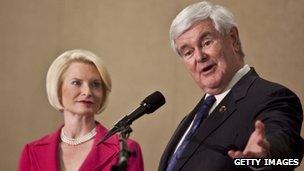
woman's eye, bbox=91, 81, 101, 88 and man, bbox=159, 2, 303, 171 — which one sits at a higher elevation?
woman's eye, bbox=91, 81, 101, 88

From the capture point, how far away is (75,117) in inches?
92.0

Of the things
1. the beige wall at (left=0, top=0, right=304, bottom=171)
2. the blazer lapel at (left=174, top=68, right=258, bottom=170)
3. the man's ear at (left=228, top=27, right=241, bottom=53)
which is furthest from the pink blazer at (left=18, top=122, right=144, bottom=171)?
the beige wall at (left=0, top=0, right=304, bottom=171)

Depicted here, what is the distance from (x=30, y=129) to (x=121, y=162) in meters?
2.11

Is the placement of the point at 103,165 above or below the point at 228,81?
below

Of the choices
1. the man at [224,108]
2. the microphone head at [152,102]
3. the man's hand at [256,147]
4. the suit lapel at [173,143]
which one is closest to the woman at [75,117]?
the suit lapel at [173,143]

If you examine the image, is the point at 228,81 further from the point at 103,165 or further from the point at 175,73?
the point at 175,73

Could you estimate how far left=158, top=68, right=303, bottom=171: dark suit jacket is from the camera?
149 cm

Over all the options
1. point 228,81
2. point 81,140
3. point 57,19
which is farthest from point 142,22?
point 228,81

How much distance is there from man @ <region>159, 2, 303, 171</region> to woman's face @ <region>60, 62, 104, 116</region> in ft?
1.72

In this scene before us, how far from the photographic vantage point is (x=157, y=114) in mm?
3150

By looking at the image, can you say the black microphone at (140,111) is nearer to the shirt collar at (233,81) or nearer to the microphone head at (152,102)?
the microphone head at (152,102)

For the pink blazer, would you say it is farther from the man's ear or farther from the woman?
the man's ear

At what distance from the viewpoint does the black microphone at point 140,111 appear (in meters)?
1.56

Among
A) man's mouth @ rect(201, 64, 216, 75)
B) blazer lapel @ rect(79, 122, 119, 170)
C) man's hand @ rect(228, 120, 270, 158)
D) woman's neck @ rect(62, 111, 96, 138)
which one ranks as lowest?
man's hand @ rect(228, 120, 270, 158)
